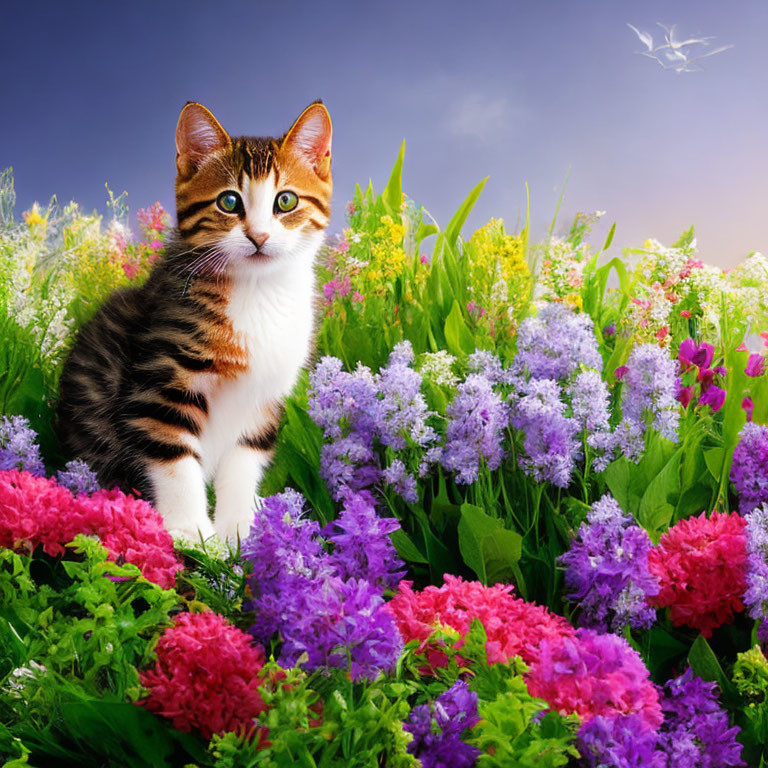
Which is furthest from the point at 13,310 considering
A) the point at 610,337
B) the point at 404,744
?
the point at 404,744

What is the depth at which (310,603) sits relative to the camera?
1.62m

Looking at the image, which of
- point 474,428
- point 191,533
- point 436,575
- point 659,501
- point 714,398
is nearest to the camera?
point 474,428

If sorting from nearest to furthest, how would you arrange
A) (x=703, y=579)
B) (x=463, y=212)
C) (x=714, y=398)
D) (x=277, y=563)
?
(x=277, y=563) < (x=703, y=579) < (x=714, y=398) < (x=463, y=212)

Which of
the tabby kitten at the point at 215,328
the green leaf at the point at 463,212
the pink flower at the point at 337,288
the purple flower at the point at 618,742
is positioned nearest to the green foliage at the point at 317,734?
the purple flower at the point at 618,742

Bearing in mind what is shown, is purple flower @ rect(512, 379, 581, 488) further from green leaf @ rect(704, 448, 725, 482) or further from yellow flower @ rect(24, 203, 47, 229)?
yellow flower @ rect(24, 203, 47, 229)

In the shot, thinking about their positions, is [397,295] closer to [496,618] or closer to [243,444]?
[243,444]

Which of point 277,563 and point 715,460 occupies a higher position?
point 715,460

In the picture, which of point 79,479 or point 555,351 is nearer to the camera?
point 555,351

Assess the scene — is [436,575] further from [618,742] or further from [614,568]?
[618,742]

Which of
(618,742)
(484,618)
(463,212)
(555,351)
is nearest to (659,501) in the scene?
(555,351)

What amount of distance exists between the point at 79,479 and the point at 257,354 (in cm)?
78

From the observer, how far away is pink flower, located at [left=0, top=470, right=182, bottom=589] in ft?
7.06

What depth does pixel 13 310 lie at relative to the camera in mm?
4164

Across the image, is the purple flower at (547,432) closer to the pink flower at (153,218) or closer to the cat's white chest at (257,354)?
the cat's white chest at (257,354)
